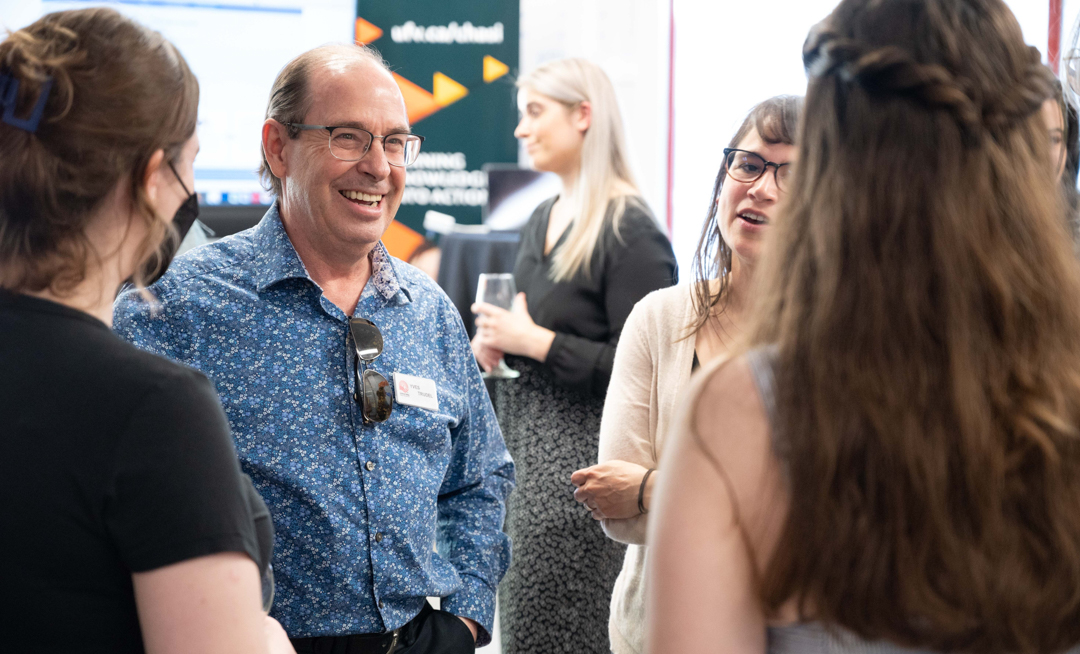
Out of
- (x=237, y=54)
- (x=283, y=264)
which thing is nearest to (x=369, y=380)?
(x=283, y=264)

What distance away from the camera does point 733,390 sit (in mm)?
780

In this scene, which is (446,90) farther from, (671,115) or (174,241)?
(174,241)

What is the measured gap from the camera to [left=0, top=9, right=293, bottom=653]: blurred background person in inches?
32.8

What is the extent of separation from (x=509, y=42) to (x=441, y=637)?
3971 millimetres

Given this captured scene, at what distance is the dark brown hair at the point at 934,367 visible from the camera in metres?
0.74

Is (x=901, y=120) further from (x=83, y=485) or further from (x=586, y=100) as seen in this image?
(x=586, y=100)

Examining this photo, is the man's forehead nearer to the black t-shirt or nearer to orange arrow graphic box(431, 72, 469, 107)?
the black t-shirt

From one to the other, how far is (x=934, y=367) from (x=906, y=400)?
4 cm

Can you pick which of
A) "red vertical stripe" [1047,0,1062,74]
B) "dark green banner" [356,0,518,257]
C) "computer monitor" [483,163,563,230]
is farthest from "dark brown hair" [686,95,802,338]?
"dark green banner" [356,0,518,257]

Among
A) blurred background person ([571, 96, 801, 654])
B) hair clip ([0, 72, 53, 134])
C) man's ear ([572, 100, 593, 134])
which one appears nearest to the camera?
hair clip ([0, 72, 53, 134])

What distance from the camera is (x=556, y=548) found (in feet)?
7.80

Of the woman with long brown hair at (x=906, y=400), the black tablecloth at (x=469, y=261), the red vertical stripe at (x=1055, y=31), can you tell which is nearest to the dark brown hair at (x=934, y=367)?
the woman with long brown hair at (x=906, y=400)

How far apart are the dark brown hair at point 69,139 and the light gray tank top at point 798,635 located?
0.68 metres

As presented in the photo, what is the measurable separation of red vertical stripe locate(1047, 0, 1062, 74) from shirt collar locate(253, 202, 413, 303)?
3.09 meters
